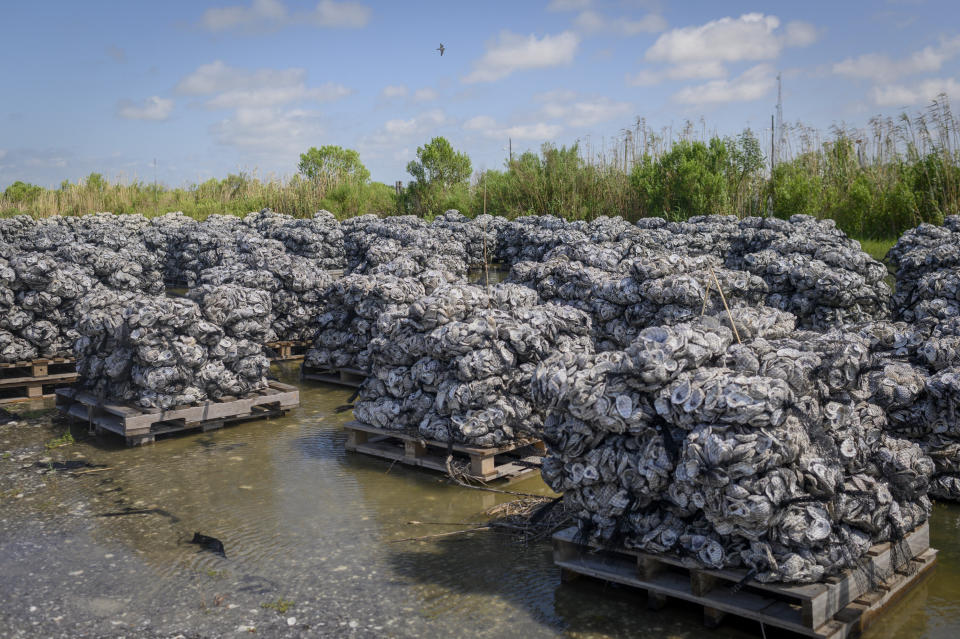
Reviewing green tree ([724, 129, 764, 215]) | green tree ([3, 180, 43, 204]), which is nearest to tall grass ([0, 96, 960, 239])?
green tree ([724, 129, 764, 215])

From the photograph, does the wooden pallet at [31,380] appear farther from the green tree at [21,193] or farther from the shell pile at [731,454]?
the green tree at [21,193]

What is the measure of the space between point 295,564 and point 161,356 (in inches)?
148

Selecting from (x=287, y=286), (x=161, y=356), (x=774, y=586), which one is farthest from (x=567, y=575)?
(x=287, y=286)

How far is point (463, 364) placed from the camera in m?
6.73

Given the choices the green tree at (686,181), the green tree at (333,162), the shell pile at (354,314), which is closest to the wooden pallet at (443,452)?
the shell pile at (354,314)

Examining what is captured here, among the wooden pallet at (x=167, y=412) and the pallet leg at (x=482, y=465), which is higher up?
the wooden pallet at (x=167, y=412)

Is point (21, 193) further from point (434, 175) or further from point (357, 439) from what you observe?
point (357, 439)

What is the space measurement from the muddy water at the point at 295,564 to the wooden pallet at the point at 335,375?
284cm

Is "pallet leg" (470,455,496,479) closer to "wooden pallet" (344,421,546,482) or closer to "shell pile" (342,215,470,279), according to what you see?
"wooden pallet" (344,421,546,482)

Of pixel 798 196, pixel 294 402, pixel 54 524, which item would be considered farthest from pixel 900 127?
pixel 54 524

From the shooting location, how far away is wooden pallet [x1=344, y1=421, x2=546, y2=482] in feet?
21.7

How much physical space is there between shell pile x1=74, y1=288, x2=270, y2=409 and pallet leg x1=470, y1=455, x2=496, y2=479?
3.46m

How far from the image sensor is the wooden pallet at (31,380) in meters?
9.82

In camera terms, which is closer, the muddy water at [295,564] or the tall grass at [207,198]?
the muddy water at [295,564]
